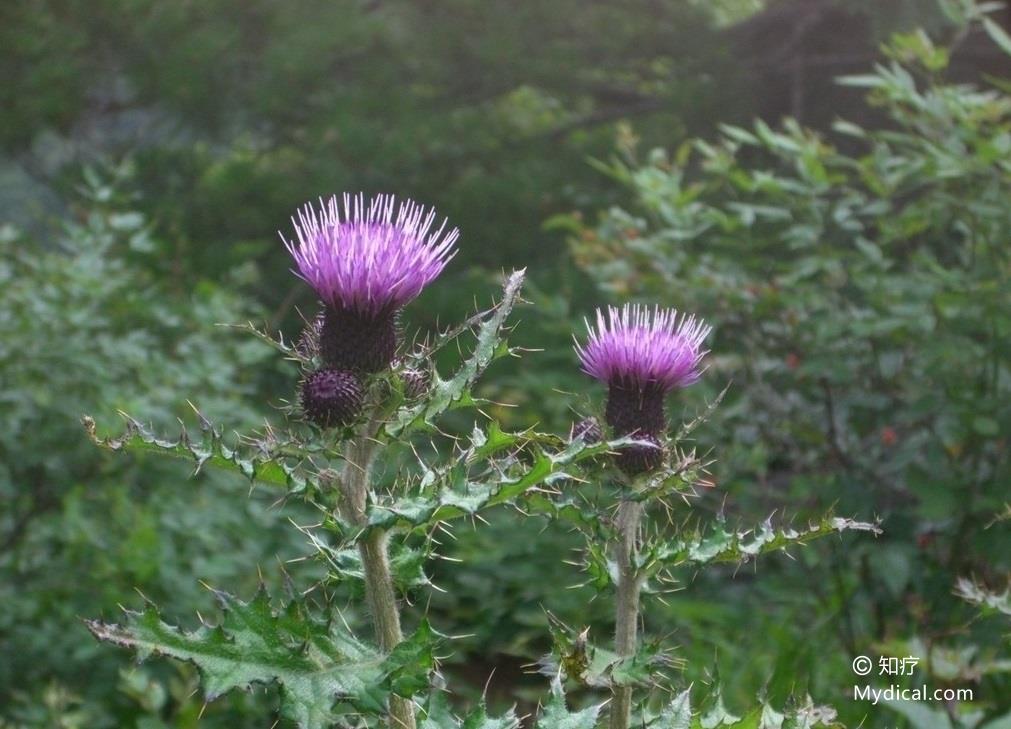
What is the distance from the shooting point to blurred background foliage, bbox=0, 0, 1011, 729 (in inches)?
157

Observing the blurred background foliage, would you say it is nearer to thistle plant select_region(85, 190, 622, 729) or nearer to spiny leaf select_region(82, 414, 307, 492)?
thistle plant select_region(85, 190, 622, 729)

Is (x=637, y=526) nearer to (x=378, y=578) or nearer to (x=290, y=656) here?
(x=378, y=578)

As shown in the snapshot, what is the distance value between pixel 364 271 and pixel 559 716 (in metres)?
0.65

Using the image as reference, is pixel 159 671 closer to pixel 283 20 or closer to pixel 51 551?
pixel 51 551

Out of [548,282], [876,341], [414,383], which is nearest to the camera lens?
[414,383]

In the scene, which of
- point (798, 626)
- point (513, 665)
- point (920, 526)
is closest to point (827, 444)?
point (920, 526)

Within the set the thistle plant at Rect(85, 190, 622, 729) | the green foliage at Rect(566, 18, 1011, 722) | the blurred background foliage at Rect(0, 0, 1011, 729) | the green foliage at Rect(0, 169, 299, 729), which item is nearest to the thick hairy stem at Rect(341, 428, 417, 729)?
the thistle plant at Rect(85, 190, 622, 729)

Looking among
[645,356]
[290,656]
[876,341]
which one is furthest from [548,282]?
[290,656]

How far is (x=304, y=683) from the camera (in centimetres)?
152

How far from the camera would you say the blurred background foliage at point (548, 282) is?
3.99 meters

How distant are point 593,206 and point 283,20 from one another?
1745 mm

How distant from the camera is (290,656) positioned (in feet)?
5.06

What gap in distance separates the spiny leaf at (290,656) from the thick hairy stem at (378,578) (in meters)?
0.06

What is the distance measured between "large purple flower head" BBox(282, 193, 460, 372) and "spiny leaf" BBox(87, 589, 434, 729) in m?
0.38
